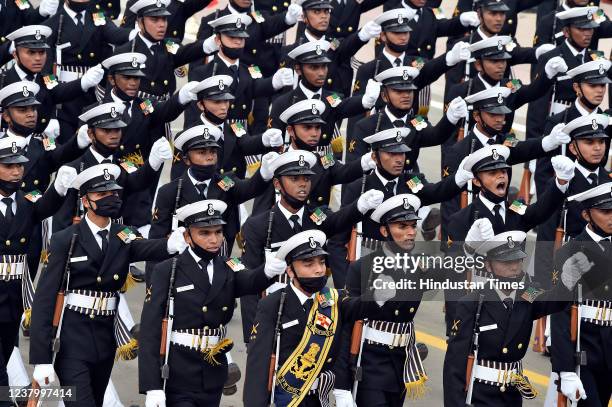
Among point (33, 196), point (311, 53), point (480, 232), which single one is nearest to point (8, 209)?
point (33, 196)

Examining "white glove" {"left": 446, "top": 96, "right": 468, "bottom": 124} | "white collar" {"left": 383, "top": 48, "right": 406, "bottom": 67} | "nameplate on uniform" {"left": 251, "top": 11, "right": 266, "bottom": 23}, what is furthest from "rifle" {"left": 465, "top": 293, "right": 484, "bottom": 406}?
"nameplate on uniform" {"left": 251, "top": 11, "right": 266, "bottom": 23}

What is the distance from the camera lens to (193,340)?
46.6ft

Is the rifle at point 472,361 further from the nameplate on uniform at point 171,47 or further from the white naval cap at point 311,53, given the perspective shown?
the nameplate on uniform at point 171,47

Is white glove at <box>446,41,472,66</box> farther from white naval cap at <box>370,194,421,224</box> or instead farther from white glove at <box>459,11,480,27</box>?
Result: white naval cap at <box>370,194,421,224</box>

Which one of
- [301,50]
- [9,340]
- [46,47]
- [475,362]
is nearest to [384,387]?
[475,362]

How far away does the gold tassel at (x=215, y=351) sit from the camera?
14.2 metres

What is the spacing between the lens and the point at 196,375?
1420 cm

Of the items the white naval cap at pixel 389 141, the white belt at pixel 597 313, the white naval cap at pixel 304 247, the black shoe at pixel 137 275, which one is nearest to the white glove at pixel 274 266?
the white naval cap at pixel 304 247

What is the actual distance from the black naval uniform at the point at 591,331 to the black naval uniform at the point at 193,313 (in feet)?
9.53

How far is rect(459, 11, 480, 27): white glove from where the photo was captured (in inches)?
844

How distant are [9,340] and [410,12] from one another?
7769 millimetres

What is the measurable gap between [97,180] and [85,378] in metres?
1.85

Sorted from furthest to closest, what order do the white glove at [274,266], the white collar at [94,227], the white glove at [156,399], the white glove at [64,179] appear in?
1. the white glove at [64,179]
2. the white collar at [94,227]
3. the white glove at [274,266]
4. the white glove at [156,399]

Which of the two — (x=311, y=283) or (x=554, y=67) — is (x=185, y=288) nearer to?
(x=311, y=283)
